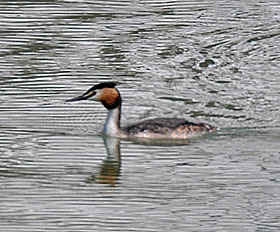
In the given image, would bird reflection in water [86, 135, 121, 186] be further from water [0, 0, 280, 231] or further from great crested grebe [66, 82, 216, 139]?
great crested grebe [66, 82, 216, 139]

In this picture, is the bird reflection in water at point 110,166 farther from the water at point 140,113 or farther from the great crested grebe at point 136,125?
the great crested grebe at point 136,125

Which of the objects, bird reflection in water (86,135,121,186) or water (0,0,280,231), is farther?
bird reflection in water (86,135,121,186)

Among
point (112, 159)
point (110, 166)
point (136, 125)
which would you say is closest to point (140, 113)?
point (136, 125)

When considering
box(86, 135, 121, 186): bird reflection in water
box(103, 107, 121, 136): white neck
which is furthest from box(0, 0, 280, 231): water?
box(103, 107, 121, 136): white neck

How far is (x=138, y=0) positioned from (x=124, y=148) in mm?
9056

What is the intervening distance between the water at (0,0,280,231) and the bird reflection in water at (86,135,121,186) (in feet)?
0.10

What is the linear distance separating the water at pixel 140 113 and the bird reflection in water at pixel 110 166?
30 millimetres

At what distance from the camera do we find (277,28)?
71.8ft

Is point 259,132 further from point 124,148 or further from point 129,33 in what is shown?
point 129,33

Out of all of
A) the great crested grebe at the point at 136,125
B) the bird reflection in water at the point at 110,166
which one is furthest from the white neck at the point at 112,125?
the bird reflection in water at the point at 110,166

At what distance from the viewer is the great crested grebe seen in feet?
51.0

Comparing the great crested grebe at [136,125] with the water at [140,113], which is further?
the great crested grebe at [136,125]

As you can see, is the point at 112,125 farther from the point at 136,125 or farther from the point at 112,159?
the point at 112,159

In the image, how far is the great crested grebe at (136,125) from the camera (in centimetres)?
1555
